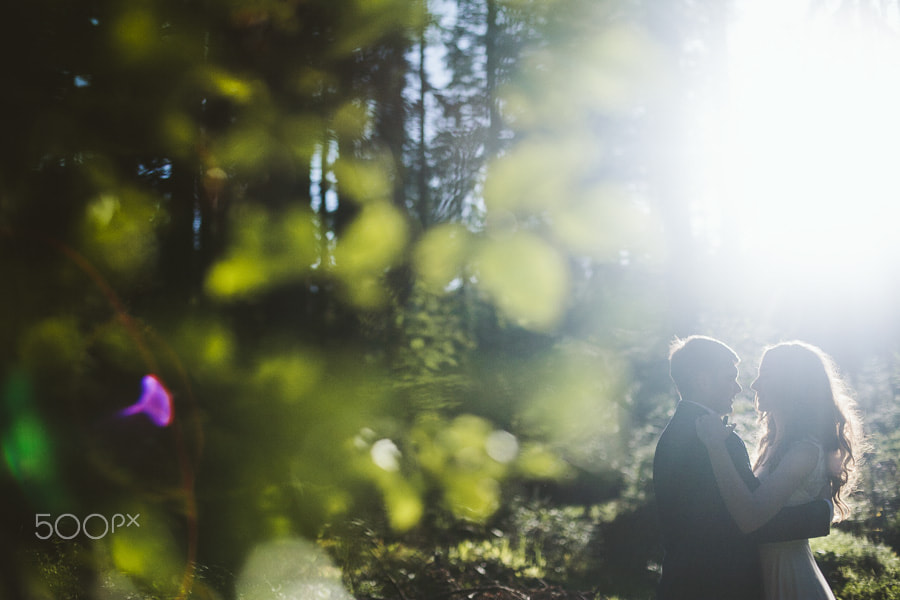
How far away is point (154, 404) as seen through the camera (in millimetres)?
1243

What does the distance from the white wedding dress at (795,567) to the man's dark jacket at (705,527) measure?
0.13ft

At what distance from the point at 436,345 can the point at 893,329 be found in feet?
17.1

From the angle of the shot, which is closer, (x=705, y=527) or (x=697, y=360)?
(x=705, y=527)

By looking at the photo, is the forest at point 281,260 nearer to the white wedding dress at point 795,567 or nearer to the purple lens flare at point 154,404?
the purple lens flare at point 154,404

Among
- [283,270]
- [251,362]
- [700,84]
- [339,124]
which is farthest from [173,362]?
[700,84]

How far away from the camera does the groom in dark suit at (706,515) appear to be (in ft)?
6.93

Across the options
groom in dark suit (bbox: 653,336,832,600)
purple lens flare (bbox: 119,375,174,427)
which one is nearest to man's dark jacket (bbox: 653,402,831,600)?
groom in dark suit (bbox: 653,336,832,600)

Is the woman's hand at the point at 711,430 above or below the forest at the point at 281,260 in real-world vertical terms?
below

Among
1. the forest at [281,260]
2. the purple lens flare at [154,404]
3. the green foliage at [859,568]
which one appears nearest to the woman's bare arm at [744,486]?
the forest at [281,260]

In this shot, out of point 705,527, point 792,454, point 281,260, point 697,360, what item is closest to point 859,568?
point 792,454

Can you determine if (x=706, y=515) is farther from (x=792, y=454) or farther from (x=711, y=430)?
(x=792, y=454)

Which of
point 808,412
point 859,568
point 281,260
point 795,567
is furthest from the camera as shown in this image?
Result: point 859,568

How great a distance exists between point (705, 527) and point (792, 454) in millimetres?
456

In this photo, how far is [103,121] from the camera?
1.24 m
